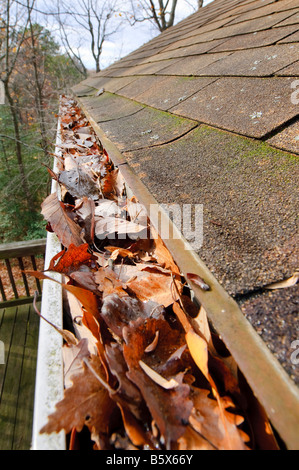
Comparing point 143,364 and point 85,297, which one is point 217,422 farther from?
point 85,297

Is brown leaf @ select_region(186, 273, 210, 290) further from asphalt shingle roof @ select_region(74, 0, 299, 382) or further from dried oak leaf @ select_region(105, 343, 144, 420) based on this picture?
dried oak leaf @ select_region(105, 343, 144, 420)

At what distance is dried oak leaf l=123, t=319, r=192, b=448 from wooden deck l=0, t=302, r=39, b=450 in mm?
3127

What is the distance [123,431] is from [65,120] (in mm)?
3213

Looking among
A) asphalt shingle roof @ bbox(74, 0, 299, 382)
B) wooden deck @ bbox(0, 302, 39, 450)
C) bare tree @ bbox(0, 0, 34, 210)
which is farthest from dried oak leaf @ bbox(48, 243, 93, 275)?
bare tree @ bbox(0, 0, 34, 210)

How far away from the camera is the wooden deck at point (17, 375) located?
286 cm

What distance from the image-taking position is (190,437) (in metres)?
0.44

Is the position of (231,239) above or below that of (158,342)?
above

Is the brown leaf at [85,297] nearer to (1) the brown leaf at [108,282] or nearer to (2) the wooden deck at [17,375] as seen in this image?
(1) the brown leaf at [108,282]

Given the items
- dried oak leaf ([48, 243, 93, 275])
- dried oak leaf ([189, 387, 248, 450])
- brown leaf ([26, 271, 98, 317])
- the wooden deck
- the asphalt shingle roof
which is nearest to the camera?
dried oak leaf ([189, 387, 248, 450])

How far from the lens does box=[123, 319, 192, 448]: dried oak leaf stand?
434mm

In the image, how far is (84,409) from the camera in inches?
18.7

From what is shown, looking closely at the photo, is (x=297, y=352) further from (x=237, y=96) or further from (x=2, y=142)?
(x=2, y=142)

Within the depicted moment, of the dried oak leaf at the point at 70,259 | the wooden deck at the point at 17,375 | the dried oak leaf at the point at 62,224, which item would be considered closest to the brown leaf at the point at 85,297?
the dried oak leaf at the point at 70,259

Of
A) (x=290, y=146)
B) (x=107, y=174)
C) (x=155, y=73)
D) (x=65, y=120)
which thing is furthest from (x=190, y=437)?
(x=65, y=120)
